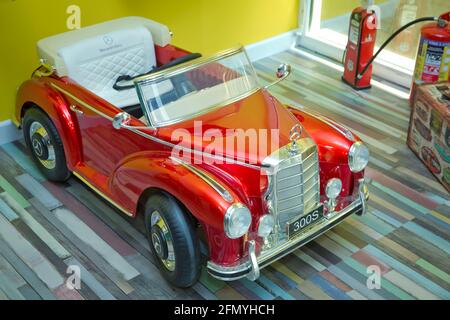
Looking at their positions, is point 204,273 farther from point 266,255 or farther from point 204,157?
point 204,157

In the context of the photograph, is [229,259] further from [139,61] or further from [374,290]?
[139,61]

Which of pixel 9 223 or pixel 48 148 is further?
pixel 48 148

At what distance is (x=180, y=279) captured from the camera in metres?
3.01

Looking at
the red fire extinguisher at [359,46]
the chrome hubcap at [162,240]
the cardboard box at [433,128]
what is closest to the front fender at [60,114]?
the chrome hubcap at [162,240]

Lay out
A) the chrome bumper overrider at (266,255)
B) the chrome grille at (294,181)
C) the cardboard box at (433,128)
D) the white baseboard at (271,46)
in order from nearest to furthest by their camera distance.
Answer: the chrome bumper overrider at (266,255), the chrome grille at (294,181), the cardboard box at (433,128), the white baseboard at (271,46)

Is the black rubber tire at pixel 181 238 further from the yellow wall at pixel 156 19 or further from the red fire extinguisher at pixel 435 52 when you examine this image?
the red fire extinguisher at pixel 435 52

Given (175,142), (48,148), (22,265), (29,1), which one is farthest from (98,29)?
(22,265)

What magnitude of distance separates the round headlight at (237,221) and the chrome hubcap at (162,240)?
Answer: 1.23 ft

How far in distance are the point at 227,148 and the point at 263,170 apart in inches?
9.4

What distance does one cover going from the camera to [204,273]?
10.7 ft

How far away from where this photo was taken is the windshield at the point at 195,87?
315 cm

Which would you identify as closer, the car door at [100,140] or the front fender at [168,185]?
the front fender at [168,185]

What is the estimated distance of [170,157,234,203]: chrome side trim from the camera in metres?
2.78

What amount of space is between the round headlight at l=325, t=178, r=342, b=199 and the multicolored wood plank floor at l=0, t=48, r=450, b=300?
0.40 meters
